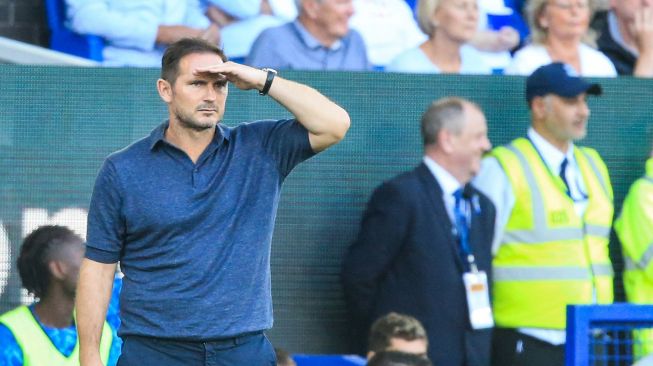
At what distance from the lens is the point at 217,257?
416 centimetres

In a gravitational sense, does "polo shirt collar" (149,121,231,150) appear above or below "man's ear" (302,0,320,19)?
below

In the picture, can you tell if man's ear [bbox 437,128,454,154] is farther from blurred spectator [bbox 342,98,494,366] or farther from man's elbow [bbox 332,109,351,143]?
man's elbow [bbox 332,109,351,143]

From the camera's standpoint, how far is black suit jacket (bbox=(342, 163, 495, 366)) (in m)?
5.75

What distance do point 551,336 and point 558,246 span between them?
41 centimetres

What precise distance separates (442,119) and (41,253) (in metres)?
1.90

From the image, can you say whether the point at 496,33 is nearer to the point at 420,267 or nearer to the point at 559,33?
the point at 559,33

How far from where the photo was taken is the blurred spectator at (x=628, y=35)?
7410mm

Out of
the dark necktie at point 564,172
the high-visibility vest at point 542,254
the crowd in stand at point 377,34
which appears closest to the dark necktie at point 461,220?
the high-visibility vest at point 542,254

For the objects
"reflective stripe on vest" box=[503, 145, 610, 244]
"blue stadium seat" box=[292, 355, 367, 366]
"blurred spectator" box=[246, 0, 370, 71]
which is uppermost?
"blurred spectator" box=[246, 0, 370, 71]

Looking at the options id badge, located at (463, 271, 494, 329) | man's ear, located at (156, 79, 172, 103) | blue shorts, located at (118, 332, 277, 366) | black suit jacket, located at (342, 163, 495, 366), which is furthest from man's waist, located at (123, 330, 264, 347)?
id badge, located at (463, 271, 494, 329)

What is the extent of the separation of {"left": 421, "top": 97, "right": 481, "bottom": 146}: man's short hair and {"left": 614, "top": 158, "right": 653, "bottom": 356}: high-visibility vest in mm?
1002

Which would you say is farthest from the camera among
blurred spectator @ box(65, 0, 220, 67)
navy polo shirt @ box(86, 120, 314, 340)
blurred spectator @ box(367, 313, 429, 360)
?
blurred spectator @ box(65, 0, 220, 67)

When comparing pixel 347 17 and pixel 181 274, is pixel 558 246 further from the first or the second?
pixel 181 274

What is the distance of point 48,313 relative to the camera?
→ 224 inches
